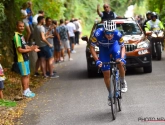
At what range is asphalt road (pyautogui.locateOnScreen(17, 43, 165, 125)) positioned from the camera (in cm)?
848

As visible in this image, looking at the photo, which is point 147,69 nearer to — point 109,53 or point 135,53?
point 135,53

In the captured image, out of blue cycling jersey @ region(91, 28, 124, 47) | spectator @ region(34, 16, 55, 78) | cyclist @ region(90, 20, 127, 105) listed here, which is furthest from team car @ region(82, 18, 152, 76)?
blue cycling jersey @ region(91, 28, 124, 47)

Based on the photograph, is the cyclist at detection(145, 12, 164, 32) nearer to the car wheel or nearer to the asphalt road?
the asphalt road

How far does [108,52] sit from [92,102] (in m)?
1.73

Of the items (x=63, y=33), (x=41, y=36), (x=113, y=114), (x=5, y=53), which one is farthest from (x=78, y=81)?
(x=63, y=33)

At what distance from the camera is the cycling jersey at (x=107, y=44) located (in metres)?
8.81

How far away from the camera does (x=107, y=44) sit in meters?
8.90

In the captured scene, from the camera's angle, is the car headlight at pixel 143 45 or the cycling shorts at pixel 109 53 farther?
the car headlight at pixel 143 45

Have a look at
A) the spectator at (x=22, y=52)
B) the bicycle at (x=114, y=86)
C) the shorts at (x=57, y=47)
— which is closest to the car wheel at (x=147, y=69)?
the spectator at (x=22, y=52)

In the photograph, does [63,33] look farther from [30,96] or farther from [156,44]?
[30,96]

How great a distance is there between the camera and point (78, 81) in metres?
14.1

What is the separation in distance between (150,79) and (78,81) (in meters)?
2.37

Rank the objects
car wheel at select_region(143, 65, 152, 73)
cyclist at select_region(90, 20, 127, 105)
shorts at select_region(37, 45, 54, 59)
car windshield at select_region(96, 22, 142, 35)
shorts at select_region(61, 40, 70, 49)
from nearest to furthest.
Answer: cyclist at select_region(90, 20, 127, 105) → car wheel at select_region(143, 65, 152, 73) → car windshield at select_region(96, 22, 142, 35) → shorts at select_region(37, 45, 54, 59) → shorts at select_region(61, 40, 70, 49)

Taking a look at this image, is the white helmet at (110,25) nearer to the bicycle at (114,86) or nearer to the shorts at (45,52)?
the bicycle at (114,86)
